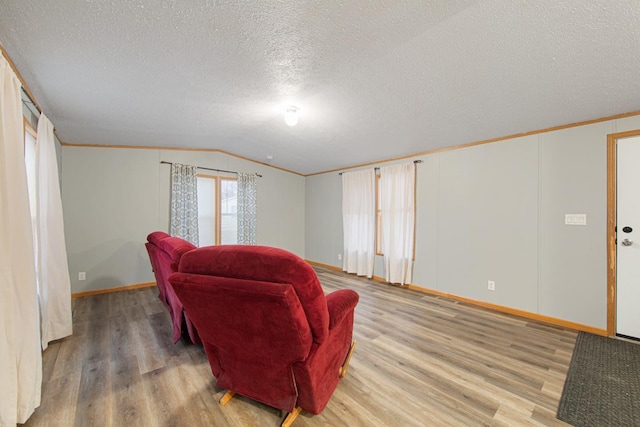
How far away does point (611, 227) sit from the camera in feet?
8.29

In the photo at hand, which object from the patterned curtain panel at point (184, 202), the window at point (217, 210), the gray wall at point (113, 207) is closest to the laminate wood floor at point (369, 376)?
the gray wall at point (113, 207)

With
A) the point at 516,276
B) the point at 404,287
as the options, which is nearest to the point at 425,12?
the point at 516,276

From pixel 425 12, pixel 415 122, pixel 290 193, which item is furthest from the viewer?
pixel 290 193

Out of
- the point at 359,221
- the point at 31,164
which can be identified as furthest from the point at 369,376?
the point at 31,164

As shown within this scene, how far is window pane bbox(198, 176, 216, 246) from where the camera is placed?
4.71m

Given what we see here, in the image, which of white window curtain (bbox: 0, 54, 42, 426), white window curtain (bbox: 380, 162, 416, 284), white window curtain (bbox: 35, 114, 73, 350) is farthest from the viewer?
white window curtain (bbox: 380, 162, 416, 284)

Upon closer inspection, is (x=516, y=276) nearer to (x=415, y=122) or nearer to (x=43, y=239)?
(x=415, y=122)

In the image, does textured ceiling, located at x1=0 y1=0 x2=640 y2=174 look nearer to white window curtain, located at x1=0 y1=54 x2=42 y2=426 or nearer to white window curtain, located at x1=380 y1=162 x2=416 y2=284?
white window curtain, located at x1=0 y1=54 x2=42 y2=426

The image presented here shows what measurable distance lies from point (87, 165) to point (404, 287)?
5.38 m

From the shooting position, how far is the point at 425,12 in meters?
1.40

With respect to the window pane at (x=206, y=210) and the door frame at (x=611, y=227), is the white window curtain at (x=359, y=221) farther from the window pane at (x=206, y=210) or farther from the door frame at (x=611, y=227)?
the door frame at (x=611, y=227)

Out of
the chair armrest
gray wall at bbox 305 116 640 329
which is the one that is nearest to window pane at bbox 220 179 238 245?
gray wall at bbox 305 116 640 329

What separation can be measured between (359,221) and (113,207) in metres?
4.22

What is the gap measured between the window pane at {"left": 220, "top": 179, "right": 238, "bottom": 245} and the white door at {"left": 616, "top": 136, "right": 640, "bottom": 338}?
214 inches
